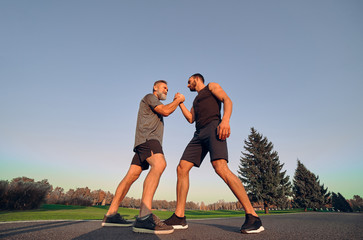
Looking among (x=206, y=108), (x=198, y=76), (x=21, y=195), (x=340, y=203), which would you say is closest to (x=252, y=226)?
(x=206, y=108)

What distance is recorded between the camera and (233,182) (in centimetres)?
241

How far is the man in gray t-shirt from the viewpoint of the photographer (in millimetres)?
2252

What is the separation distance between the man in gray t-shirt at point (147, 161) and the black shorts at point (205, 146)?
515mm

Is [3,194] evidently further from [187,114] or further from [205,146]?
[205,146]

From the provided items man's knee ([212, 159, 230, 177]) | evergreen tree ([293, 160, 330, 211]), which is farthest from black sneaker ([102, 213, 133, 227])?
evergreen tree ([293, 160, 330, 211])

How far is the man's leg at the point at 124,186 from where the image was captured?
2.74 meters

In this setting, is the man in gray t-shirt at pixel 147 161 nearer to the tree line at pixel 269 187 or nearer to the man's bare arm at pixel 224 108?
the man's bare arm at pixel 224 108

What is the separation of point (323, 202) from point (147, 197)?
3539cm

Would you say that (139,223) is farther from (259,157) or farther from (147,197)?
(259,157)

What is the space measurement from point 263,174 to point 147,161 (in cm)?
2410

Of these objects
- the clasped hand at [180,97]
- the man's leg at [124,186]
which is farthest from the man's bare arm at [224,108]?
the man's leg at [124,186]

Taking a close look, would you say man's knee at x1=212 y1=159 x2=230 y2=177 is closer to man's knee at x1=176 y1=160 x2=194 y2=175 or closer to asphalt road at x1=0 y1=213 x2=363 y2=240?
man's knee at x1=176 y1=160 x2=194 y2=175

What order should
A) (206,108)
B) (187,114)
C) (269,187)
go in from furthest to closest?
1. (269,187)
2. (187,114)
3. (206,108)

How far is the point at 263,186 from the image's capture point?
72.9ft
